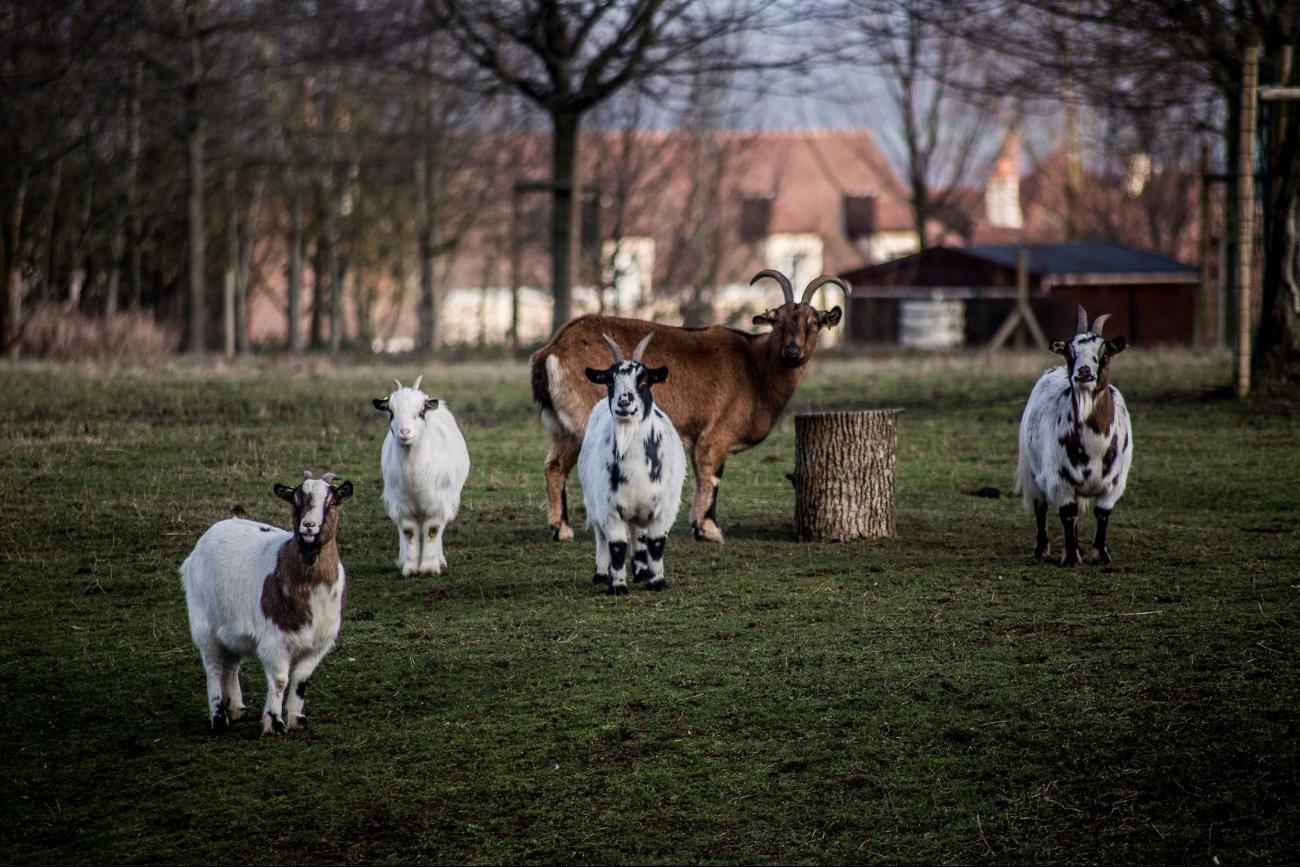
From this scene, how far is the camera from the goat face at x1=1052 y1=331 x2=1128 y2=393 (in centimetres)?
904

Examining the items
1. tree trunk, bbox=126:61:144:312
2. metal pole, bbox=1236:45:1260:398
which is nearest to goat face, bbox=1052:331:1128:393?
metal pole, bbox=1236:45:1260:398

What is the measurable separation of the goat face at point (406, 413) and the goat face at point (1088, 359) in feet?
12.7

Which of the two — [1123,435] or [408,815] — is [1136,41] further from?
[408,815]

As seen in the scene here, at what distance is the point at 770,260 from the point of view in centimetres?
6031

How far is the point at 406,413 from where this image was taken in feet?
29.3

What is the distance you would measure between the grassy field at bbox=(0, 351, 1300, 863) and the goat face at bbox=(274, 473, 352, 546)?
34.6 inches

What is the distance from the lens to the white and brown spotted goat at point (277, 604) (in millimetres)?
6305

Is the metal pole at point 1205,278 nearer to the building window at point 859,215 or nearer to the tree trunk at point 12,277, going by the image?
the tree trunk at point 12,277

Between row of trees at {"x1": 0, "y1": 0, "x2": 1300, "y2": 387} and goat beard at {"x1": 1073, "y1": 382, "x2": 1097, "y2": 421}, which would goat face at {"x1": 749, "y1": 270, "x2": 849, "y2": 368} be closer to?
goat beard at {"x1": 1073, "y1": 382, "x2": 1097, "y2": 421}

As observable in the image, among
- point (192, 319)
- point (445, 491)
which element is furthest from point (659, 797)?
point (192, 319)

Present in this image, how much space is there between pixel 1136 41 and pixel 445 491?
1582cm

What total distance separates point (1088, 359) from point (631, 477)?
293 cm

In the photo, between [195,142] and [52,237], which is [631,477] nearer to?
[195,142]

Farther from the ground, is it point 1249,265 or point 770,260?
point 770,260
